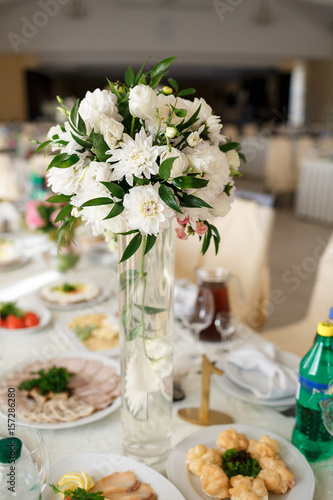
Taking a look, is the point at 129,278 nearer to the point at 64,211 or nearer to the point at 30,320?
the point at 64,211

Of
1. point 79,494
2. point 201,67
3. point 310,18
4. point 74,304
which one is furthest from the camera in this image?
point 201,67

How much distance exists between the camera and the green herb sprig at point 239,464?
962 millimetres

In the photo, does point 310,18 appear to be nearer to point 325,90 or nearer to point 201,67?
point 325,90

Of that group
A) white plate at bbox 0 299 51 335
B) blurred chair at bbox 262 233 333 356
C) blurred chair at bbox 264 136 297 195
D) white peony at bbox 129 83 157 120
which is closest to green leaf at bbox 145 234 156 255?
white peony at bbox 129 83 157 120

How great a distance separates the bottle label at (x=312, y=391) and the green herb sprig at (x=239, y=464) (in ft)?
0.58

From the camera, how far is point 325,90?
1334 cm

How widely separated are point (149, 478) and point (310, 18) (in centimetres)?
1339

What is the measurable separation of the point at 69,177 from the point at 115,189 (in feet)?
0.36

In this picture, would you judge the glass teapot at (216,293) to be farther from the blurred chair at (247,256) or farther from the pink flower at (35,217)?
the pink flower at (35,217)

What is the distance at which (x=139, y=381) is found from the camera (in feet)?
3.31

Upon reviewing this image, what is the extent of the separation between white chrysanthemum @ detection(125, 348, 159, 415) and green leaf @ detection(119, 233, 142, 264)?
0.23 meters

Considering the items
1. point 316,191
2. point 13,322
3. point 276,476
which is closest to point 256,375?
point 276,476

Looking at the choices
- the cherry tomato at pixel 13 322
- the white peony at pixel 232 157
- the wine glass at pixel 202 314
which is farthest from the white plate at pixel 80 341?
the white peony at pixel 232 157

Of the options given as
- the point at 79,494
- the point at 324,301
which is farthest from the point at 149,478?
the point at 324,301
